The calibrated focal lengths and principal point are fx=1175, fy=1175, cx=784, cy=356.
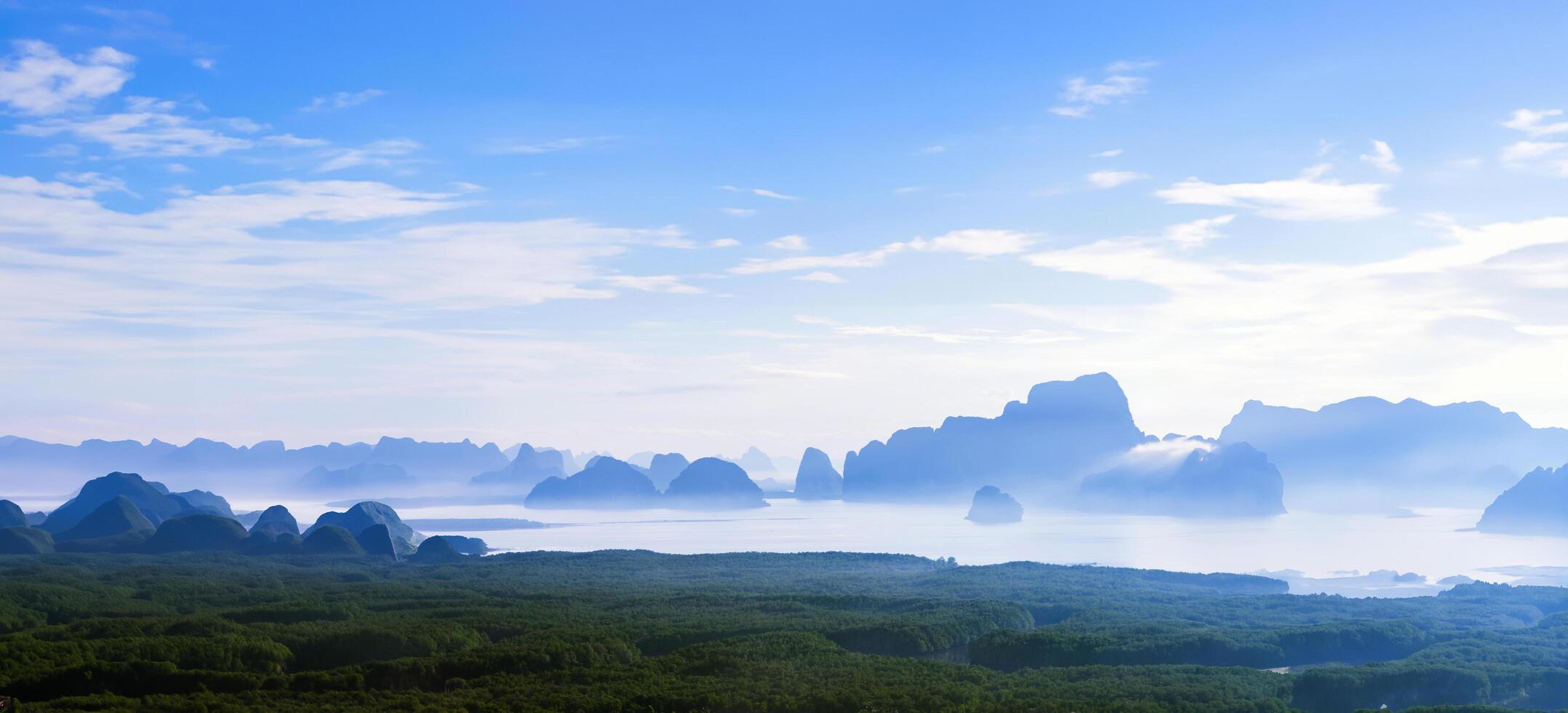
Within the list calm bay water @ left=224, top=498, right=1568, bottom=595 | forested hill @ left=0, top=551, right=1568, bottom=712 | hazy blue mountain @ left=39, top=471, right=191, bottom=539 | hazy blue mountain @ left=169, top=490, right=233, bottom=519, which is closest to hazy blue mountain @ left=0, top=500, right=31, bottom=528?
hazy blue mountain @ left=39, top=471, right=191, bottom=539

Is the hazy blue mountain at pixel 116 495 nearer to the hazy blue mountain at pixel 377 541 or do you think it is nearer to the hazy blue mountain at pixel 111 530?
the hazy blue mountain at pixel 111 530

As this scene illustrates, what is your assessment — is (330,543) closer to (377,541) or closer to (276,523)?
(377,541)

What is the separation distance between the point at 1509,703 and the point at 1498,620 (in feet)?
95.2

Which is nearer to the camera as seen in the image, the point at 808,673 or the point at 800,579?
the point at 808,673

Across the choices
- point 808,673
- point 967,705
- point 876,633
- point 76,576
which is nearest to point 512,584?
point 76,576

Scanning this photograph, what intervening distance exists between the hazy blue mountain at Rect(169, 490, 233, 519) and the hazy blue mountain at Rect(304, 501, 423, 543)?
24.9 metres

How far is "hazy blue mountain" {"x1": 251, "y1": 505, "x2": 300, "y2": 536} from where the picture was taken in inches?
5512

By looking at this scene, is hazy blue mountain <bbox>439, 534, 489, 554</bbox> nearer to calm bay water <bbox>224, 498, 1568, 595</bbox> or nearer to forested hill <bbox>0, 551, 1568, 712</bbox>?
calm bay water <bbox>224, 498, 1568, 595</bbox>

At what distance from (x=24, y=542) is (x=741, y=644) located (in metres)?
97.8

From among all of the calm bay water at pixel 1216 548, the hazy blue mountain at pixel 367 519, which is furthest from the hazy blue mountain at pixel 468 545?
the calm bay water at pixel 1216 548

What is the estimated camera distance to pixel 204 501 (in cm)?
18888

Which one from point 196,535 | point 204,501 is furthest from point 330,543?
point 204,501

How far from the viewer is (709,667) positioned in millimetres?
58938

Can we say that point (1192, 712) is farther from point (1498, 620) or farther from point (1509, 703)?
point (1498, 620)
